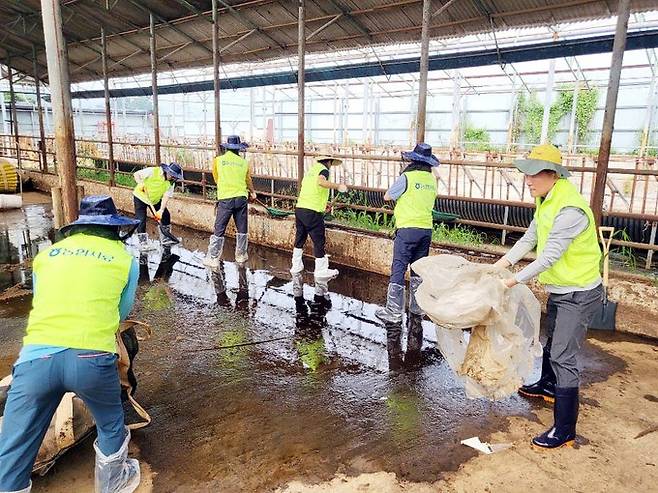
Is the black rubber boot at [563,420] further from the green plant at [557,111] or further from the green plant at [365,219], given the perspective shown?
the green plant at [557,111]

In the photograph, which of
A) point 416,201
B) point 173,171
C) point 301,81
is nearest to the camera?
point 416,201

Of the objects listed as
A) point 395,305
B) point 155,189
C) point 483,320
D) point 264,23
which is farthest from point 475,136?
point 483,320

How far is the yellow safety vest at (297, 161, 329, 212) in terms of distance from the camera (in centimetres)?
624

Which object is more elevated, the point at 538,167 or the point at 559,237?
the point at 538,167

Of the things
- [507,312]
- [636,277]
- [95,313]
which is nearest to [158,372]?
[95,313]

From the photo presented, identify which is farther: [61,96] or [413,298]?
[413,298]

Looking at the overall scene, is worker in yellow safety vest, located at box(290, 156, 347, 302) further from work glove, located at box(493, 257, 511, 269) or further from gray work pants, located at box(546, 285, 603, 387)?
gray work pants, located at box(546, 285, 603, 387)

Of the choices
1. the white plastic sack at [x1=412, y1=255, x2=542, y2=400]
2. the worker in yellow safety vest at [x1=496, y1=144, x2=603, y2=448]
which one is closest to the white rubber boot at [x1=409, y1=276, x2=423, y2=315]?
the white plastic sack at [x1=412, y1=255, x2=542, y2=400]

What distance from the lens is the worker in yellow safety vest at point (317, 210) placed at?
6.21m

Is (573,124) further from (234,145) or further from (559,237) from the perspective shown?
(559,237)

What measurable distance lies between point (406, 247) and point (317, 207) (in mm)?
1669

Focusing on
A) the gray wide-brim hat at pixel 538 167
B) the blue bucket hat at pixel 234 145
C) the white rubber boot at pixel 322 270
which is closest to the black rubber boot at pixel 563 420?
the gray wide-brim hat at pixel 538 167

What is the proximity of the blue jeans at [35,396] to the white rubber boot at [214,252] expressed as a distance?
16.2ft

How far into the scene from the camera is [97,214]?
2.54 meters
